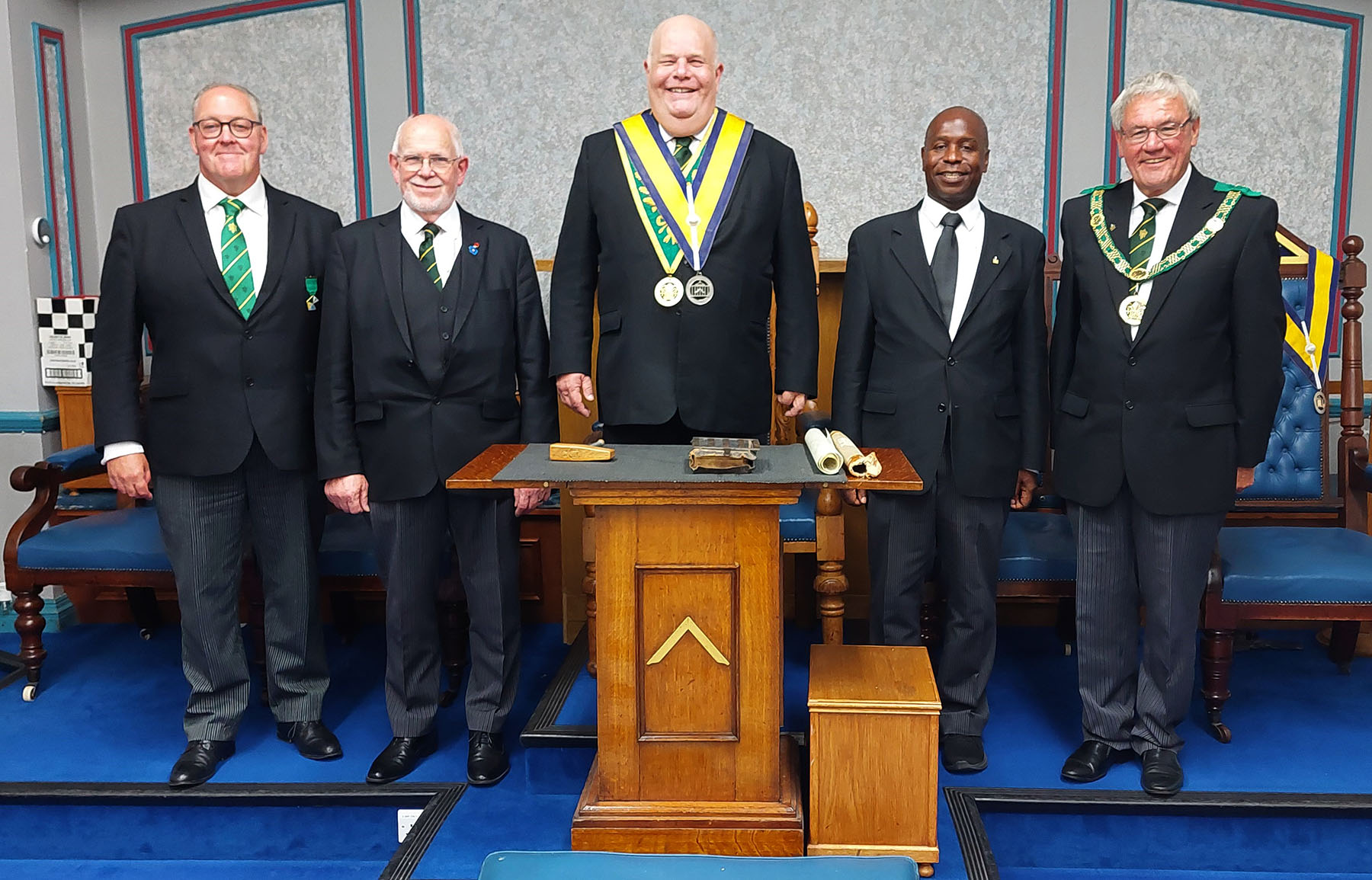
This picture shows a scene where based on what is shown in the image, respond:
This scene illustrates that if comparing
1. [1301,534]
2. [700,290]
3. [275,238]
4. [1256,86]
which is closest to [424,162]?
[275,238]

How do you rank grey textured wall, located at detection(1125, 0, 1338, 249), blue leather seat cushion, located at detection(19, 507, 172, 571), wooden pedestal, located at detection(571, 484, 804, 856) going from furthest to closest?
grey textured wall, located at detection(1125, 0, 1338, 249)
blue leather seat cushion, located at detection(19, 507, 172, 571)
wooden pedestal, located at detection(571, 484, 804, 856)

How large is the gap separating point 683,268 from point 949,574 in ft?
3.11

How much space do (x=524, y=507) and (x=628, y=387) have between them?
38 centimetres

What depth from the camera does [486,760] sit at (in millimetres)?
2297

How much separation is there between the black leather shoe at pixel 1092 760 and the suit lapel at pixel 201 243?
2.15 m

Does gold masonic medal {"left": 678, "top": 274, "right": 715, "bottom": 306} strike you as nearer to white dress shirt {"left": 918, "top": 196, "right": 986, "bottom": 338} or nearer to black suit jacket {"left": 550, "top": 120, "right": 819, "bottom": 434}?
black suit jacket {"left": 550, "top": 120, "right": 819, "bottom": 434}

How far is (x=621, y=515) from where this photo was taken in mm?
1768

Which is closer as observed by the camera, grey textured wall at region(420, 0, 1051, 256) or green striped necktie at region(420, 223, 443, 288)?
green striped necktie at region(420, 223, 443, 288)

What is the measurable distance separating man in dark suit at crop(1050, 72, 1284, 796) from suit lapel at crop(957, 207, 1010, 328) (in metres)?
0.15

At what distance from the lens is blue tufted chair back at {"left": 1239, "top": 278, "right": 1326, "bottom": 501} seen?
3.17 meters

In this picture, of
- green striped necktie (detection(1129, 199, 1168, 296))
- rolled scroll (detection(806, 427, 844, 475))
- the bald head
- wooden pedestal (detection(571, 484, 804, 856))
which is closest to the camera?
rolled scroll (detection(806, 427, 844, 475))

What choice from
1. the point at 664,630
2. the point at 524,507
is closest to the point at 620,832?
the point at 664,630

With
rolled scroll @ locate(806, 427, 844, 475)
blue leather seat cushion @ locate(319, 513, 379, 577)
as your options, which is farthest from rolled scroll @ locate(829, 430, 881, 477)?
blue leather seat cushion @ locate(319, 513, 379, 577)

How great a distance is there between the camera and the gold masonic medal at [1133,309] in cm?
220
